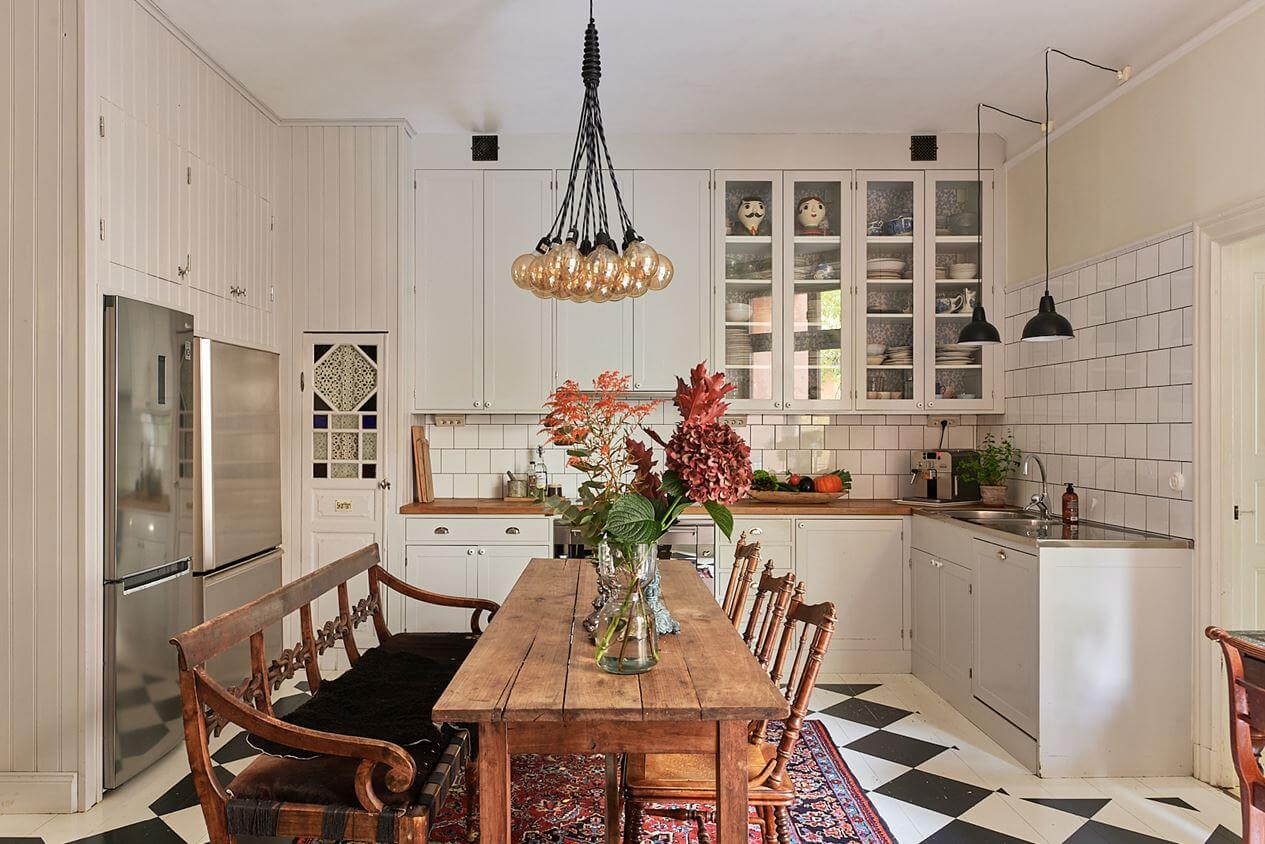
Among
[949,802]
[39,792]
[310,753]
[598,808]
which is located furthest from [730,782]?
[39,792]

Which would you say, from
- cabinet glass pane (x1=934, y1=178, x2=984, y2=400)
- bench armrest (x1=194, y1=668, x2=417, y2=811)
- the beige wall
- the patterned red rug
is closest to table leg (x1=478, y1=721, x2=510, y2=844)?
bench armrest (x1=194, y1=668, x2=417, y2=811)

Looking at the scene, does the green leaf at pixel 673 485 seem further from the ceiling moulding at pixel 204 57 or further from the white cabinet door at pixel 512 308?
the ceiling moulding at pixel 204 57

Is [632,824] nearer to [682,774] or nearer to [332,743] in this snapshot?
[682,774]

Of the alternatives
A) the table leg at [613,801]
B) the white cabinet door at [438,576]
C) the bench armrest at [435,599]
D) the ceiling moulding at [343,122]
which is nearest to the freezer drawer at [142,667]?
the bench armrest at [435,599]

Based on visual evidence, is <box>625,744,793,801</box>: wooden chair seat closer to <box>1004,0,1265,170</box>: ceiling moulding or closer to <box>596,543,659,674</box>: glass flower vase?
<box>596,543,659,674</box>: glass flower vase

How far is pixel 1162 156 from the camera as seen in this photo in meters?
3.24

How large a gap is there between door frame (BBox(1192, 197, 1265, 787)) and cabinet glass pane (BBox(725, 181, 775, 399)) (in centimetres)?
204

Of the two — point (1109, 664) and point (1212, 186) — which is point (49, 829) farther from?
point (1212, 186)

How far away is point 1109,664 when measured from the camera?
3.07 meters

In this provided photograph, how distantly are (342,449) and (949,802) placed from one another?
3322 millimetres

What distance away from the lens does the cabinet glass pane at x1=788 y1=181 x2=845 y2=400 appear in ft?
14.8

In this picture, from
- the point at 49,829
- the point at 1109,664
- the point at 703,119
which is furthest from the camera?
the point at 703,119

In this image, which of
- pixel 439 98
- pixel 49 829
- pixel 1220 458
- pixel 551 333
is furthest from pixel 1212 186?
pixel 49 829

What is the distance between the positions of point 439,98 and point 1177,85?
130 inches
